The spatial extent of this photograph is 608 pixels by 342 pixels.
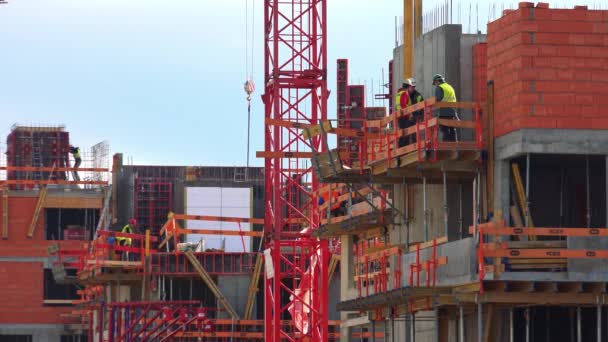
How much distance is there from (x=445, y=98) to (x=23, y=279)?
7372 centimetres

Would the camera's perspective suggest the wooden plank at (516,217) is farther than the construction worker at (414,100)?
No

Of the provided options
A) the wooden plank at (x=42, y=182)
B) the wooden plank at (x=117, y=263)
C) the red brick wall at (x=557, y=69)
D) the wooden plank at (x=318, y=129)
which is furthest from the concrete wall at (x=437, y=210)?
the wooden plank at (x=42, y=182)

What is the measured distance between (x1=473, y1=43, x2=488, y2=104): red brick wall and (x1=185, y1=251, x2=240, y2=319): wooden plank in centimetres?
4164

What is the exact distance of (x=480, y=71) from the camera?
43.5 metres

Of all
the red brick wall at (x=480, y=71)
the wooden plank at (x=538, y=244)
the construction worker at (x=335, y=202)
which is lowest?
the wooden plank at (x=538, y=244)

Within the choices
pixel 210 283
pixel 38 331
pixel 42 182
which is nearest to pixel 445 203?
pixel 210 283

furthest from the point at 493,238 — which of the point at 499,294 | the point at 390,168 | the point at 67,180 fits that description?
the point at 67,180

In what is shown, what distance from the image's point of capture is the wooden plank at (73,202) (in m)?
114

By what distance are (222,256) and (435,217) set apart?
1572 inches

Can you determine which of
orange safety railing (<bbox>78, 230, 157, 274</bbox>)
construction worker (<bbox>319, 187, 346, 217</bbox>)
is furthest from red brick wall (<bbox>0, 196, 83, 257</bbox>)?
construction worker (<bbox>319, 187, 346, 217</bbox>)

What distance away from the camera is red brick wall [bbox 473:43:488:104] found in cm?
4334

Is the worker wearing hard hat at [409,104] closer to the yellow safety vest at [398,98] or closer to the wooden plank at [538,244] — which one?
the yellow safety vest at [398,98]

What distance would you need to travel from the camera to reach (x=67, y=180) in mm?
117062

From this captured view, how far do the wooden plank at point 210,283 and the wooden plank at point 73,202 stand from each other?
102 feet
